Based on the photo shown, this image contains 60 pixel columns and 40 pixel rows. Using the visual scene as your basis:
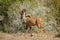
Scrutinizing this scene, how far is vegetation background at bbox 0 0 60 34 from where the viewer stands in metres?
13.7

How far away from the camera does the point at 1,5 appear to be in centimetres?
1416

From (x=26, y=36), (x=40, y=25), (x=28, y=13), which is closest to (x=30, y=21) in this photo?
(x=40, y=25)

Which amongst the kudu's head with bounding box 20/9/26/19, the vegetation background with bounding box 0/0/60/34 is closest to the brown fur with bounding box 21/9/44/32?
the kudu's head with bounding box 20/9/26/19

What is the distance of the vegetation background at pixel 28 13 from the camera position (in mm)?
13664

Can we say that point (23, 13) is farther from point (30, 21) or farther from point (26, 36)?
point (26, 36)

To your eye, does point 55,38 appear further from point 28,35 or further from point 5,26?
point 5,26

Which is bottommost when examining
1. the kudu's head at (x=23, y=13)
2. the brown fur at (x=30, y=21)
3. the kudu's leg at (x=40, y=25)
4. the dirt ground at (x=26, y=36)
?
the dirt ground at (x=26, y=36)

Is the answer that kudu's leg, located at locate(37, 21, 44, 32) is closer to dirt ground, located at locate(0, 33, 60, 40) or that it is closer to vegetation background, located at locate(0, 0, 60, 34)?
vegetation background, located at locate(0, 0, 60, 34)

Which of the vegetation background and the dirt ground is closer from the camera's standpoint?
the dirt ground

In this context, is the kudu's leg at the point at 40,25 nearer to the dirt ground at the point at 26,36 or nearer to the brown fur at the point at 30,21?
the brown fur at the point at 30,21

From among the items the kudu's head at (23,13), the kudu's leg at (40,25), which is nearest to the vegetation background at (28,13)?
the kudu's leg at (40,25)

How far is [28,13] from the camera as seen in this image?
46.1ft

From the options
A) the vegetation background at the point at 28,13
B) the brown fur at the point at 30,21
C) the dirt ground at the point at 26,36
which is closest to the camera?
the dirt ground at the point at 26,36

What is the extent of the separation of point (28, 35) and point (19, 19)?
1.37 metres
